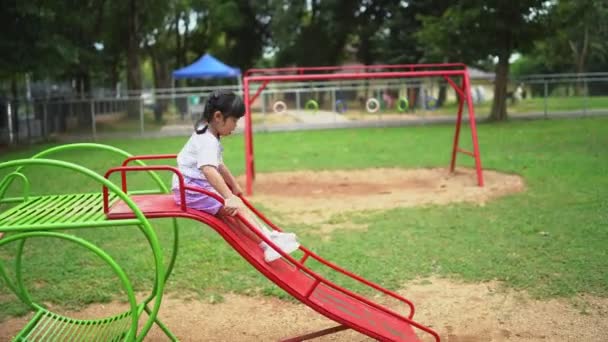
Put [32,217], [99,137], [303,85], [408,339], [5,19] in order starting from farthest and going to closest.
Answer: [303,85]
[99,137]
[5,19]
[408,339]
[32,217]

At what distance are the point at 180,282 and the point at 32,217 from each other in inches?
77.7

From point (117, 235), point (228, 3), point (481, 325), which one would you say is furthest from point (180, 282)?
point (228, 3)

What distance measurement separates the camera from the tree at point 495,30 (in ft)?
60.2

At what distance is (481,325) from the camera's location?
4.21 m

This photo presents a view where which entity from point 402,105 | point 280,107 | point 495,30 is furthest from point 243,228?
point 402,105

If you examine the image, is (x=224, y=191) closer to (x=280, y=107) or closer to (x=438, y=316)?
(x=438, y=316)

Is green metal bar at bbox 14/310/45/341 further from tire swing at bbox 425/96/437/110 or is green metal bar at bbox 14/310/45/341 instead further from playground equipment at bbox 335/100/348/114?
tire swing at bbox 425/96/437/110

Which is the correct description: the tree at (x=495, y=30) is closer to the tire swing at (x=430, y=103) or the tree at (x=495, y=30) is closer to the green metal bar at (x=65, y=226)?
the tire swing at (x=430, y=103)

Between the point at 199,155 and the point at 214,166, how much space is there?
12cm

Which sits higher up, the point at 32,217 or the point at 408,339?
the point at 32,217

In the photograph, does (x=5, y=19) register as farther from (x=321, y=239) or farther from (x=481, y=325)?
(x=481, y=325)

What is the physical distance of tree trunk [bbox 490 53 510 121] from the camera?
19.7 meters

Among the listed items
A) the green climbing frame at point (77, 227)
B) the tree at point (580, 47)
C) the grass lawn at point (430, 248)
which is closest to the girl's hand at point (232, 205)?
the green climbing frame at point (77, 227)

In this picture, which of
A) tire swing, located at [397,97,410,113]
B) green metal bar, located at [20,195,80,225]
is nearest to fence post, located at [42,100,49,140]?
tire swing, located at [397,97,410,113]
